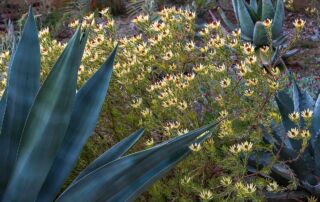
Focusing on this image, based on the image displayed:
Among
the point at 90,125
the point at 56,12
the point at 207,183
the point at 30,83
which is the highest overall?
the point at 30,83

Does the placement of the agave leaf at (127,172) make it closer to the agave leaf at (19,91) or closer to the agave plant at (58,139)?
the agave plant at (58,139)

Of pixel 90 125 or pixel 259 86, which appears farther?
pixel 259 86

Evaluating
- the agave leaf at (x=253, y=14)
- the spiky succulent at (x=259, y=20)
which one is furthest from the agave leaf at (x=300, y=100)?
the agave leaf at (x=253, y=14)

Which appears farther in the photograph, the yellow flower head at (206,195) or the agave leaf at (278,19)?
the agave leaf at (278,19)

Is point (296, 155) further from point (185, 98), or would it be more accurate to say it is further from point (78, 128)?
point (78, 128)

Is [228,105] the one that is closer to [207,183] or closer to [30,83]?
[207,183]

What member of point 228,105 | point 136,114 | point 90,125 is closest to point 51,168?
point 90,125

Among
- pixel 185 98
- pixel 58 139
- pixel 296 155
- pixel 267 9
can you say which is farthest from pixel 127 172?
pixel 267 9

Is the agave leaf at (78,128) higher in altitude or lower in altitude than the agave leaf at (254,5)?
higher
